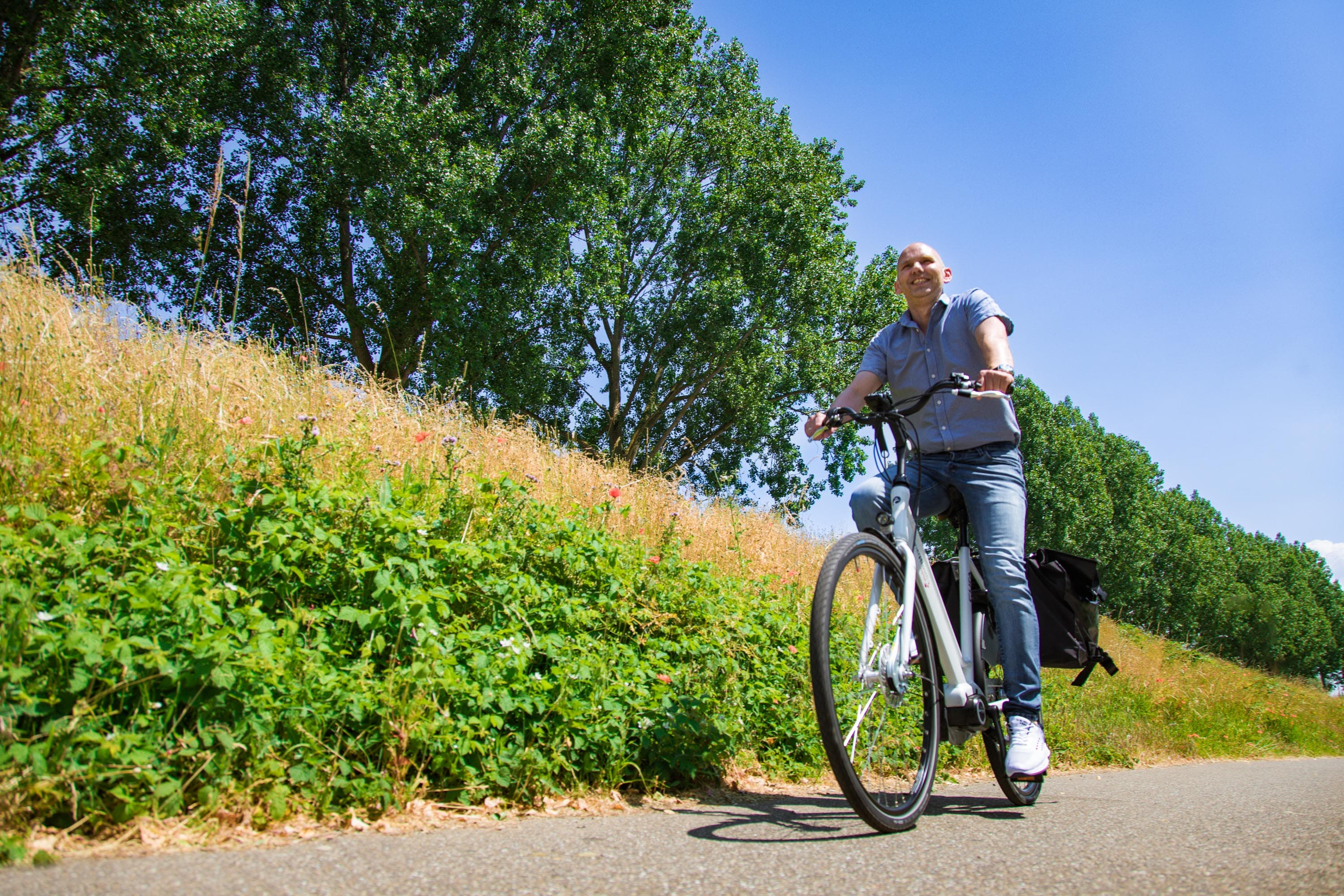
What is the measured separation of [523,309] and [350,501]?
47.9 ft

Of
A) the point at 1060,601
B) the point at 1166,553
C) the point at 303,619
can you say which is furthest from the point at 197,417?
the point at 1166,553

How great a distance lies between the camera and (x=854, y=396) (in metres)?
4.00

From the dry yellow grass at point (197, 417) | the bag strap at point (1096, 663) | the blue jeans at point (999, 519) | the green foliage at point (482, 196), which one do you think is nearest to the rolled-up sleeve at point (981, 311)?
the blue jeans at point (999, 519)

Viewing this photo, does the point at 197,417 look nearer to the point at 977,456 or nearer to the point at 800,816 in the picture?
the point at 800,816

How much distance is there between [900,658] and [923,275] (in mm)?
1943

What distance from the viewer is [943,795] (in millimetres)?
4141

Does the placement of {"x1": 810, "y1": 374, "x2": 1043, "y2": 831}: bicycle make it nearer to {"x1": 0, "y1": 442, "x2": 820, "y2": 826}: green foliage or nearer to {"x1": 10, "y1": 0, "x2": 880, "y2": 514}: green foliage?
{"x1": 0, "y1": 442, "x2": 820, "y2": 826}: green foliage

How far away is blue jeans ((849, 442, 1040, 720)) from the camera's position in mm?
3480

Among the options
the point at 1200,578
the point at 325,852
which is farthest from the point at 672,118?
the point at 1200,578

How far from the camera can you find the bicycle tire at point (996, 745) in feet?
11.7

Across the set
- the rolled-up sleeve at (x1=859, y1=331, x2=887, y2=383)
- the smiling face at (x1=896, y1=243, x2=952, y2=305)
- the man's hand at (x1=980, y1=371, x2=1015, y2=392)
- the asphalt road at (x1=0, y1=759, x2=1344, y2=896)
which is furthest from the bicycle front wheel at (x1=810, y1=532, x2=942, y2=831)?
the smiling face at (x1=896, y1=243, x2=952, y2=305)

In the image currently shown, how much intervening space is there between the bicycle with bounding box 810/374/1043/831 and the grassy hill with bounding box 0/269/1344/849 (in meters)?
0.75

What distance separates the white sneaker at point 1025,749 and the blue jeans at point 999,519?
43 mm

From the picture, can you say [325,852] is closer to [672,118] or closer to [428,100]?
[428,100]
